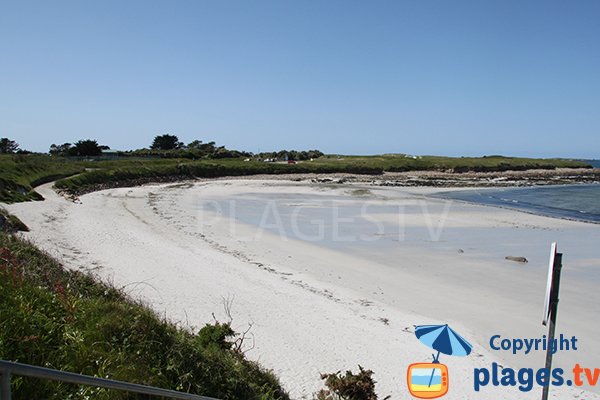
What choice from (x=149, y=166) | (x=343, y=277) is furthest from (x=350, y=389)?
(x=149, y=166)

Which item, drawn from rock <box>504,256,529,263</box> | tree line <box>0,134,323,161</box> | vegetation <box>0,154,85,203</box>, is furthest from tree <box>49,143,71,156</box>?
rock <box>504,256,529,263</box>

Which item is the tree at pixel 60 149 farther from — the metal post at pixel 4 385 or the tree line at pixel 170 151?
the metal post at pixel 4 385

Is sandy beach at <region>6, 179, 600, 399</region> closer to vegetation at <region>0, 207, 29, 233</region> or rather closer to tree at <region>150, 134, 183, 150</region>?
vegetation at <region>0, 207, 29, 233</region>

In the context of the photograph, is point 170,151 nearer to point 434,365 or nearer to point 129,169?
point 129,169

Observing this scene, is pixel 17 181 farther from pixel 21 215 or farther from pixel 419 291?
pixel 419 291

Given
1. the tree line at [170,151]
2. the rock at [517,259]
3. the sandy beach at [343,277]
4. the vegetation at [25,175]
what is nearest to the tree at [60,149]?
the tree line at [170,151]

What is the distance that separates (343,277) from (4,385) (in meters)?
11.4

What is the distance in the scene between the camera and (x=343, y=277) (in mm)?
12969

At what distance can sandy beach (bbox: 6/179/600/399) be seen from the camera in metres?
7.84

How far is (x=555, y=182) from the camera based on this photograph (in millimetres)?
64750

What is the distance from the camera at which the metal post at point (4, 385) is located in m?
1.93

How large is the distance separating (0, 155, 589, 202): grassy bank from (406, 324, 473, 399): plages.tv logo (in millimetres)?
21098

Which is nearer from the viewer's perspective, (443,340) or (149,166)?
(443,340)

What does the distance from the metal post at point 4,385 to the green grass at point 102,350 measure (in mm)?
1510
